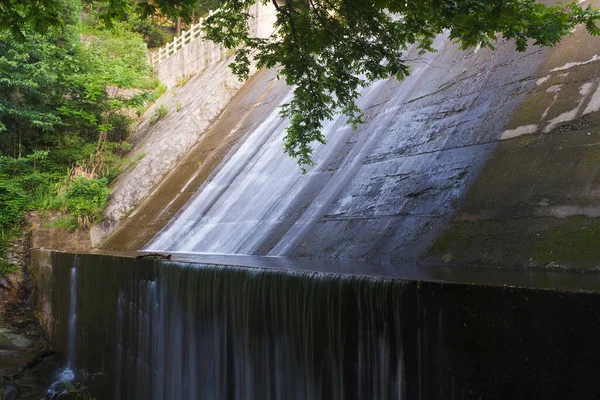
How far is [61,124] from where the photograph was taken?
14.2m

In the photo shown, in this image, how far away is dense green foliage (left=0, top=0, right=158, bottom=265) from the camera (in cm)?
1226

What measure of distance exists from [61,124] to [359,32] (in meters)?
11.0

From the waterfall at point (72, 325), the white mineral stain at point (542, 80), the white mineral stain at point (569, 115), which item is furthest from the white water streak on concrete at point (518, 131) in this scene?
the waterfall at point (72, 325)

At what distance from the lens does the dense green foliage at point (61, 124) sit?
12.3 metres

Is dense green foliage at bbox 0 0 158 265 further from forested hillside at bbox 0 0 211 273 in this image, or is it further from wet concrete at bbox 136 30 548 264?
wet concrete at bbox 136 30 548 264

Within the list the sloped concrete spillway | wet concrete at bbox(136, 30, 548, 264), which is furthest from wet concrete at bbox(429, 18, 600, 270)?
the sloped concrete spillway

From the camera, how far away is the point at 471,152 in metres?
6.26

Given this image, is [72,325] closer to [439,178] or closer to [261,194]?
[261,194]

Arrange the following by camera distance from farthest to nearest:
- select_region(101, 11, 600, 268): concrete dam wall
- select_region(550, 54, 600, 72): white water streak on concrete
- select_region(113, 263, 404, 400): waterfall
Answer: select_region(550, 54, 600, 72): white water streak on concrete < select_region(101, 11, 600, 268): concrete dam wall < select_region(113, 263, 404, 400): waterfall

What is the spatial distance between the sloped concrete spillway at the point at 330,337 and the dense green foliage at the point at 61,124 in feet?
17.4

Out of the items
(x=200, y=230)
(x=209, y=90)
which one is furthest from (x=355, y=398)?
(x=209, y=90)

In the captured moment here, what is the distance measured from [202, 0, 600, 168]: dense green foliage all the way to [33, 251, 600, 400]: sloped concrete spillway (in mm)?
2190

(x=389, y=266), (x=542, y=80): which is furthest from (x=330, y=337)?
(x=542, y=80)

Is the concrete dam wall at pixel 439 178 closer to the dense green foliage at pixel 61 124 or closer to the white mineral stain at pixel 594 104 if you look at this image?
the white mineral stain at pixel 594 104
